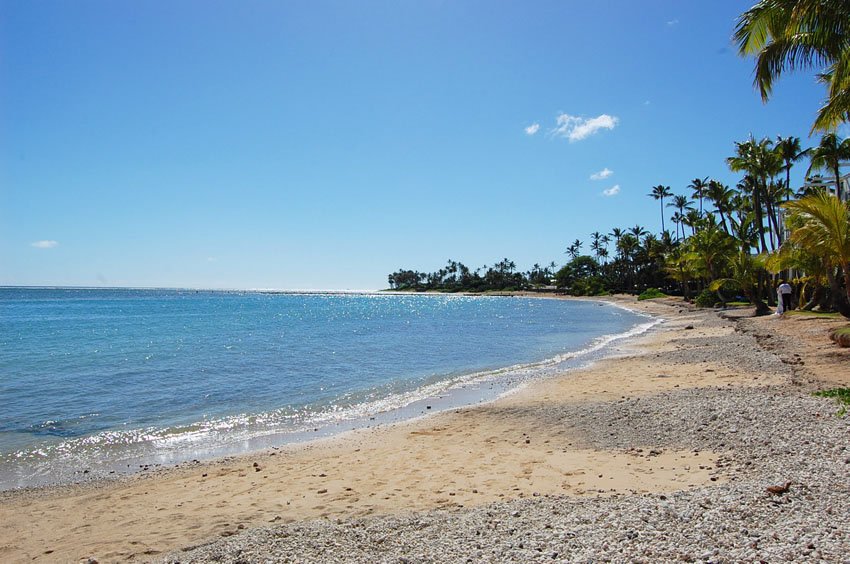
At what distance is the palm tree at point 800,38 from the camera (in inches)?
473

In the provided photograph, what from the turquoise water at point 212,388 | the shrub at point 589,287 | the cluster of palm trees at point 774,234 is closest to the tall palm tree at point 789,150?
the cluster of palm trees at point 774,234

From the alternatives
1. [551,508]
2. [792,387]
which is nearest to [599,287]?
[792,387]

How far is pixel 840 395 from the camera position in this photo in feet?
33.0

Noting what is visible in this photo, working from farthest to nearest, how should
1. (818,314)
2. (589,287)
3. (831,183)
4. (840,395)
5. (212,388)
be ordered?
(589,287) < (831,183) < (818,314) < (212,388) < (840,395)

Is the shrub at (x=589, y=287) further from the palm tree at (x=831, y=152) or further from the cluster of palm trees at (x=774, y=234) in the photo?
the palm tree at (x=831, y=152)

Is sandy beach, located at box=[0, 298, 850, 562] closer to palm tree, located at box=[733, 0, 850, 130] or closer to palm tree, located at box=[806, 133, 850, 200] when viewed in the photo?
palm tree, located at box=[733, 0, 850, 130]

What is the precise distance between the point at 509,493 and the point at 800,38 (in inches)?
512

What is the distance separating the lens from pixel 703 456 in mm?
7773

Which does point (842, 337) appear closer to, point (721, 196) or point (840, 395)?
point (840, 395)

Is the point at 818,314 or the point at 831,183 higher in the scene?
the point at 831,183

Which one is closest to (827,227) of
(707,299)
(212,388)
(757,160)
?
(212,388)

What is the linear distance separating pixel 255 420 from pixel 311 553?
31.2ft

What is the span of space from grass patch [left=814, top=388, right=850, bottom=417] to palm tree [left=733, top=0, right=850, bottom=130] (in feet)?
23.5

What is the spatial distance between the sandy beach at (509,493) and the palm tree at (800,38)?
7.03m
